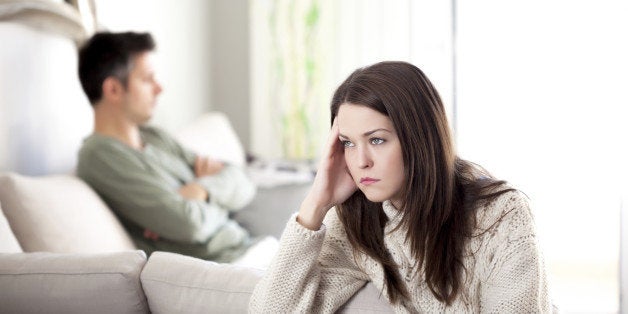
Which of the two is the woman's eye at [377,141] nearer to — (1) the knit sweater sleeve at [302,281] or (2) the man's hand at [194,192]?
(1) the knit sweater sleeve at [302,281]

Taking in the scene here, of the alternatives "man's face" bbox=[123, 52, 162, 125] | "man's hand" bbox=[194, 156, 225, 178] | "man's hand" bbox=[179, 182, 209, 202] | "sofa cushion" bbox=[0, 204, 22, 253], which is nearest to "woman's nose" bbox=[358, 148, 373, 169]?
"sofa cushion" bbox=[0, 204, 22, 253]

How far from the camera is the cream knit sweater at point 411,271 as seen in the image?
141cm

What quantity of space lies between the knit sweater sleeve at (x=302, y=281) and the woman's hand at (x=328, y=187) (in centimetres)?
3

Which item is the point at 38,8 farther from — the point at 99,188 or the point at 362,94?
the point at 362,94

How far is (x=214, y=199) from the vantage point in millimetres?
2832

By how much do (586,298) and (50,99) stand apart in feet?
8.23

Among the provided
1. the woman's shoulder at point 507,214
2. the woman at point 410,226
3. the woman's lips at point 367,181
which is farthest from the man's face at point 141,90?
the woman's shoulder at point 507,214

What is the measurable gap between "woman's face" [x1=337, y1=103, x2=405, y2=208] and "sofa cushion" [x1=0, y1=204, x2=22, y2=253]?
886mm

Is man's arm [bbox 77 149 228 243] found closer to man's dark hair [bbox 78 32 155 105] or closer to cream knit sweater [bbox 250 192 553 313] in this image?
man's dark hair [bbox 78 32 155 105]

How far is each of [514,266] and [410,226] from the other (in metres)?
0.22

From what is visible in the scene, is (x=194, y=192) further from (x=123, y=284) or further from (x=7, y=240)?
(x=123, y=284)

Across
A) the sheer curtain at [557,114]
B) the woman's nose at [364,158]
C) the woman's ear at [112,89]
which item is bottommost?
the sheer curtain at [557,114]

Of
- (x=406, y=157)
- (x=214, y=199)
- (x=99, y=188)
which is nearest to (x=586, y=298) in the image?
(x=214, y=199)

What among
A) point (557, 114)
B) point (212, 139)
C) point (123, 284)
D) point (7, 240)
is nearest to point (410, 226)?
point (123, 284)
